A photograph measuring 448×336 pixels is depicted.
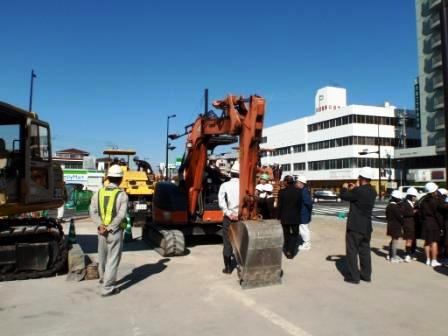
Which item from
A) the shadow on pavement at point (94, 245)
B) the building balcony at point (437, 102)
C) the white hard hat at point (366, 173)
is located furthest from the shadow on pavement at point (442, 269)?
the building balcony at point (437, 102)

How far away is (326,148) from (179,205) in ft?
227

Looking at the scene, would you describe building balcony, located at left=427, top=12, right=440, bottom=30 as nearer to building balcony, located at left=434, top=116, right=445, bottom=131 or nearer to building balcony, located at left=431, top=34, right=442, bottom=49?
building balcony, located at left=431, top=34, right=442, bottom=49

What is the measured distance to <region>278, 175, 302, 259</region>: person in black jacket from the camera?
1066 cm

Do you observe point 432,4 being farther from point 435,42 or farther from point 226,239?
point 226,239

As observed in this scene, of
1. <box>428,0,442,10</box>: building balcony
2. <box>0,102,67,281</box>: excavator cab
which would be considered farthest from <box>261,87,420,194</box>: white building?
<box>0,102,67,281</box>: excavator cab

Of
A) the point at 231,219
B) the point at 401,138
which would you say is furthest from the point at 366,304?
the point at 401,138

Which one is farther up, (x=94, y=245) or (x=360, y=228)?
(x=360, y=228)

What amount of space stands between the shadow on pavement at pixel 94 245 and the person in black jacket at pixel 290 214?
3944 millimetres

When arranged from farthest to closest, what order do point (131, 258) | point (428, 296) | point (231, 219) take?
point (131, 258) → point (231, 219) → point (428, 296)

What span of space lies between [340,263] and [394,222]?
1.46 m

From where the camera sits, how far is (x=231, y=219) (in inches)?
337

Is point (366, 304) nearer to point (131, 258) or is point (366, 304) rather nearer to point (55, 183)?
point (131, 258)

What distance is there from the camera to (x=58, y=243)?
881cm

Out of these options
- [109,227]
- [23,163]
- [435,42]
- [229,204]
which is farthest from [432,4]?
[109,227]
